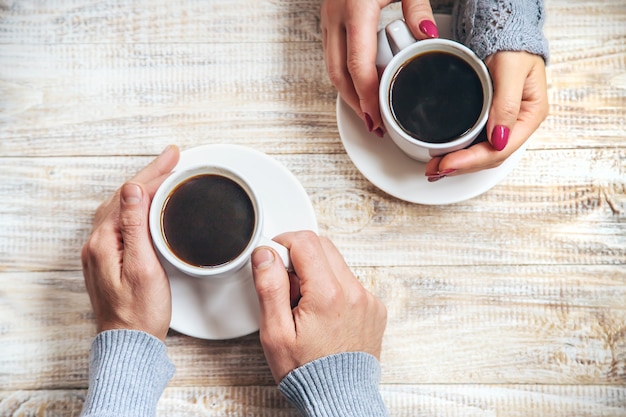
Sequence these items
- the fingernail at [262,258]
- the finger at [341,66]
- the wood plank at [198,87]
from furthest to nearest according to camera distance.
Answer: the wood plank at [198,87]
the finger at [341,66]
the fingernail at [262,258]

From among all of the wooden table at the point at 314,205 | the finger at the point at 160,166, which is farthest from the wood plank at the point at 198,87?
the finger at the point at 160,166

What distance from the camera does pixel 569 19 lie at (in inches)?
40.7

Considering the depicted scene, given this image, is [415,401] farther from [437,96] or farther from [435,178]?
[437,96]

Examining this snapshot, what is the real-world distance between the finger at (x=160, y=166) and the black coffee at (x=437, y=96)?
36 centimetres

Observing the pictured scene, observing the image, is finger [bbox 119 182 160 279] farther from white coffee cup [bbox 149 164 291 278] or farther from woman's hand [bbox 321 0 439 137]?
woman's hand [bbox 321 0 439 137]

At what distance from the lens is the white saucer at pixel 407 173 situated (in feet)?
3.06

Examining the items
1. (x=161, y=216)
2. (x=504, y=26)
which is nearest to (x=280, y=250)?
(x=161, y=216)

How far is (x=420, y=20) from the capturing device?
85 centimetres

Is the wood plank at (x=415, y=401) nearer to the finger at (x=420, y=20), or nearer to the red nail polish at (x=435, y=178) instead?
the red nail polish at (x=435, y=178)

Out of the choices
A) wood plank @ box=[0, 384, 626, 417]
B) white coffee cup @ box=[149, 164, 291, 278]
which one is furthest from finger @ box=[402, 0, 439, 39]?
wood plank @ box=[0, 384, 626, 417]

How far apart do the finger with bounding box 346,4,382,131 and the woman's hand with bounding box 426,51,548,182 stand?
0.44 feet

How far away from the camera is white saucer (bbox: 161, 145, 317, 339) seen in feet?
2.95

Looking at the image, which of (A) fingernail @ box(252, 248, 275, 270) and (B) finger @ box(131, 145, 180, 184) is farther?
(B) finger @ box(131, 145, 180, 184)

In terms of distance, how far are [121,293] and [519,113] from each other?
0.66m
